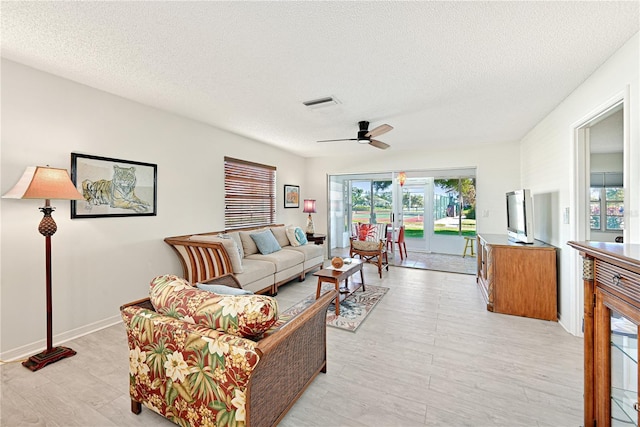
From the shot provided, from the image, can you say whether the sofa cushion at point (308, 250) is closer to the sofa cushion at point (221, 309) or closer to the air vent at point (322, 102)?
the air vent at point (322, 102)

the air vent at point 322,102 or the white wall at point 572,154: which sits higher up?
the air vent at point 322,102

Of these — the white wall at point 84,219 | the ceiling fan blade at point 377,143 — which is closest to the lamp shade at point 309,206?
the ceiling fan blade at point 377,143

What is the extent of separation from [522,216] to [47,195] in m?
4.86

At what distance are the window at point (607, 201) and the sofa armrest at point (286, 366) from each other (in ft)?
18.4

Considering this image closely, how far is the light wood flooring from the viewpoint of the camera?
171cm

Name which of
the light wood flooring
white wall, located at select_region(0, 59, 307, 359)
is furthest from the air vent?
the light wood flooring

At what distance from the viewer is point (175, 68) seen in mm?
2379

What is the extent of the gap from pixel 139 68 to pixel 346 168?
15.2ft

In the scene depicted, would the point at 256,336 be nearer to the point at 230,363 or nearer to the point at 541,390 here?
the point at 230,363

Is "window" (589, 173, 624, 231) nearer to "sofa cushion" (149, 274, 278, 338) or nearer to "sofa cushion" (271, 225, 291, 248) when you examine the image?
"sofa cushion" (271, 225, 291, 248)

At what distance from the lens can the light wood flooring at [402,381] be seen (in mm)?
1707

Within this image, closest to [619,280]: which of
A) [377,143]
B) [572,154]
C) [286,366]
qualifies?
[286,366]

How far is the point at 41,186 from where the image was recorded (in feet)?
7.18

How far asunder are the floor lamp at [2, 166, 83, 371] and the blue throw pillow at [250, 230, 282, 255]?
2.46 meters
